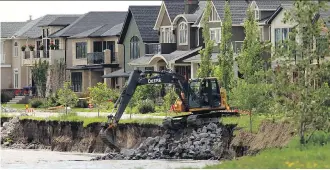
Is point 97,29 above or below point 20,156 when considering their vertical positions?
above

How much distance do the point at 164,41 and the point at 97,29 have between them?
1306cm

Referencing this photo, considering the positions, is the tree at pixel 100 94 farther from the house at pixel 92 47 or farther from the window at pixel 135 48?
the house at pixel 92 47

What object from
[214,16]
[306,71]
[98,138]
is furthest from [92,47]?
[306,71]

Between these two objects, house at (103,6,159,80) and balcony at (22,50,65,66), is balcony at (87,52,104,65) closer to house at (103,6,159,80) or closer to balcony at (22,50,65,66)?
house at (103,6,159,80)

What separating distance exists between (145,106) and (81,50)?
31.7 metres

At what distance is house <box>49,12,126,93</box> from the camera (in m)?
102

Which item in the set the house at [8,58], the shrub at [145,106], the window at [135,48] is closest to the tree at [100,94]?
the shrub at [145,106]

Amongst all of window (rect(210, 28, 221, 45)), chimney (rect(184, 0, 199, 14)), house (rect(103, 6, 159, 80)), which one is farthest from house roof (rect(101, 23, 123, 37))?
window (rect(210, 28, 221, 45))

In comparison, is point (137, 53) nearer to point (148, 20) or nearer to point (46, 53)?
point (148, 20)

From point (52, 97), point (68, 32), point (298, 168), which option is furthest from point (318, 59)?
point (68, 32)

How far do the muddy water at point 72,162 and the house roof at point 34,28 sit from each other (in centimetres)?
A: 4879

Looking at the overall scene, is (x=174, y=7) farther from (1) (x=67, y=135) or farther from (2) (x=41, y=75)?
(1) (x=67, y=135)

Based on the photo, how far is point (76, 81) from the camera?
107 metres

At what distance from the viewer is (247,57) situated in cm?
6322
